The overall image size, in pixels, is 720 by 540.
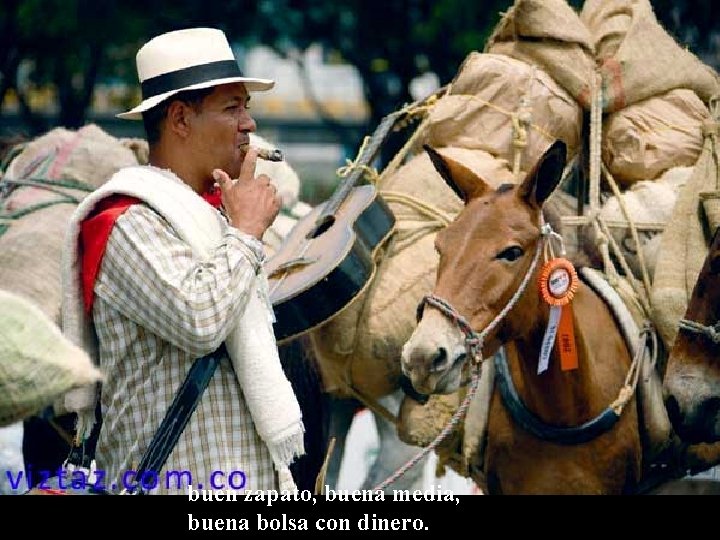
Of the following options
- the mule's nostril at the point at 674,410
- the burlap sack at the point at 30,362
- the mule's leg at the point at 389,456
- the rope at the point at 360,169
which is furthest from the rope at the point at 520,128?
the burlap sack at the point at 30,362

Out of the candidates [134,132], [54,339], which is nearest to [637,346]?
[54,339]

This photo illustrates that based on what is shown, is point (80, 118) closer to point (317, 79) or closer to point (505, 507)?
point (505, 507)

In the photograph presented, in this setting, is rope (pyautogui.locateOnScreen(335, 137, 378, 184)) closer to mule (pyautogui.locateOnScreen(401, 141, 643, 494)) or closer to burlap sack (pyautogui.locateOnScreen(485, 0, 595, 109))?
burlap sack (pyautogui.locateOnScreen(485, 0, 595, 109))

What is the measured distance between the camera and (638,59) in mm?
6906

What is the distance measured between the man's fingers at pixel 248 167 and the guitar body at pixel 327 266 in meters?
1.79

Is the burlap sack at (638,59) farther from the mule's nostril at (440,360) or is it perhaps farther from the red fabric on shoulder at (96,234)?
the red fabric on shoulder at (96,234)

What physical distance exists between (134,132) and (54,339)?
27.5 meters

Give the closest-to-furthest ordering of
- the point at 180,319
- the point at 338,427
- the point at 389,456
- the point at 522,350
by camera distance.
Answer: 1. the point at 180,319
2. the point at 522,350
3. the point at 338,427
4. the point at 389,456

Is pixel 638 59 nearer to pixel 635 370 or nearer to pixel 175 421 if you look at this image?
pixel 635 370

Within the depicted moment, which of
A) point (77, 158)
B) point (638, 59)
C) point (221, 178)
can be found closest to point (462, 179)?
point (638, 59)

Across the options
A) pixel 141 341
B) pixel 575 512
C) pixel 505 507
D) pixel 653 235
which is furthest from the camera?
pixel 653 235

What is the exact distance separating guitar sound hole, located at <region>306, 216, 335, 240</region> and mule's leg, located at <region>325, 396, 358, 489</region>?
109 centimetres

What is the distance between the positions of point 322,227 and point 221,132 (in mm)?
2433

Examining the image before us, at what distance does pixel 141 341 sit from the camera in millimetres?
3854
